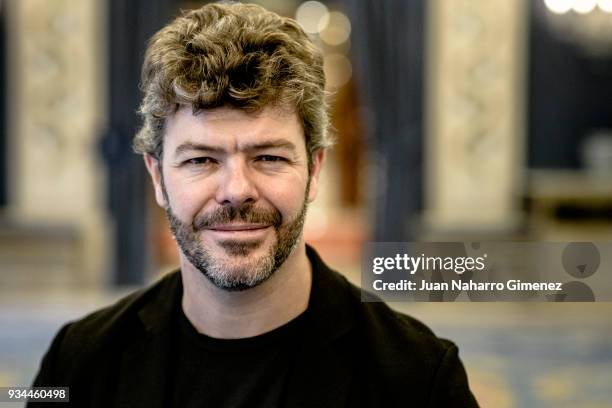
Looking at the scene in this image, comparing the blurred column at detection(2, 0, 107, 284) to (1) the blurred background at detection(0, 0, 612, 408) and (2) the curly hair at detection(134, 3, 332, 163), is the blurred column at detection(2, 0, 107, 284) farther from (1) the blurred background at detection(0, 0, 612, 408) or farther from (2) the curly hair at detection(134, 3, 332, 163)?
(2) the curly hair at detection(134, 3, 332, 163)

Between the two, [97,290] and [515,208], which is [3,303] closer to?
[97,290]

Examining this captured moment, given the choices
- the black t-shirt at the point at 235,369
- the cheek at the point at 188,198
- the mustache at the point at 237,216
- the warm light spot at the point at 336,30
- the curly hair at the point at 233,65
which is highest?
the warm light spot at the point at 336,30

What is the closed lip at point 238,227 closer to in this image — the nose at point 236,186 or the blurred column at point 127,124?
the nose at point 236,186

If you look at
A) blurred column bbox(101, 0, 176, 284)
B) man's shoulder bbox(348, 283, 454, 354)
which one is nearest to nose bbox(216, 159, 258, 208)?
man's shoulder bbox(348, 283, 454, 354)

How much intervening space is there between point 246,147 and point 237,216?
0.10 m

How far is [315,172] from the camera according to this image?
1498 millimetres

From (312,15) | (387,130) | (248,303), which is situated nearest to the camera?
(248,303)

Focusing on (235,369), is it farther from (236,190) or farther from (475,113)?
(475,113)

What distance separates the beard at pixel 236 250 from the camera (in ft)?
4.43

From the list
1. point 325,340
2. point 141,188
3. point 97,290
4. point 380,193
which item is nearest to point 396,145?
point 380,193

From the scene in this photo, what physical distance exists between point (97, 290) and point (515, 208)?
330cm

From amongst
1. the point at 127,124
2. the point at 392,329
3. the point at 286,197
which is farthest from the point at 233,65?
the point at 127,124

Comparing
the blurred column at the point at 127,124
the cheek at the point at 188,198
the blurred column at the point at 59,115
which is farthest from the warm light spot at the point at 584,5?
the cheek at the point at 188,198

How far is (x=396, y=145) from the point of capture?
6.88 meters
